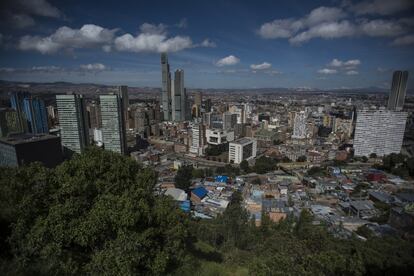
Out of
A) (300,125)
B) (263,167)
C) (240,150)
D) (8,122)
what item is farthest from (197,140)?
(8,122)

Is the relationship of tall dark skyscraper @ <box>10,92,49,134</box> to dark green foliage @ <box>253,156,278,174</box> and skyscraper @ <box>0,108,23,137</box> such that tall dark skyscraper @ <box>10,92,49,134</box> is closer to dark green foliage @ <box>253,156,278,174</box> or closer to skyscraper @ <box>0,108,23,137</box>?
skyscraper @ <box>0,108,23,137</box>

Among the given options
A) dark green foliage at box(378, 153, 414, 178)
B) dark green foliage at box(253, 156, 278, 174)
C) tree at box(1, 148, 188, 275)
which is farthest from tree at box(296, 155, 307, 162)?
tree at box(1, 148, 188, 275)

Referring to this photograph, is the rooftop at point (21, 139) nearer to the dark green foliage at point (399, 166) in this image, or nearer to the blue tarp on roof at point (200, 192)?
the blue tarp on roof at point (200, 192)

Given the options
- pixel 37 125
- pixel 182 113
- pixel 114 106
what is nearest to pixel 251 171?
pixel 114 106

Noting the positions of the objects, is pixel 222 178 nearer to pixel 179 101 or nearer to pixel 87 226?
pixel 87 226

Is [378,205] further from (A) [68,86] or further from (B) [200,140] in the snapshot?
(A) [68,86]

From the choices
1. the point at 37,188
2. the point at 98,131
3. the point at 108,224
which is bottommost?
the point at 98,131

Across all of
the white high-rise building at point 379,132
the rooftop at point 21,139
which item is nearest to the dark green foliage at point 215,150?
the white high-rise building at point 379,132
